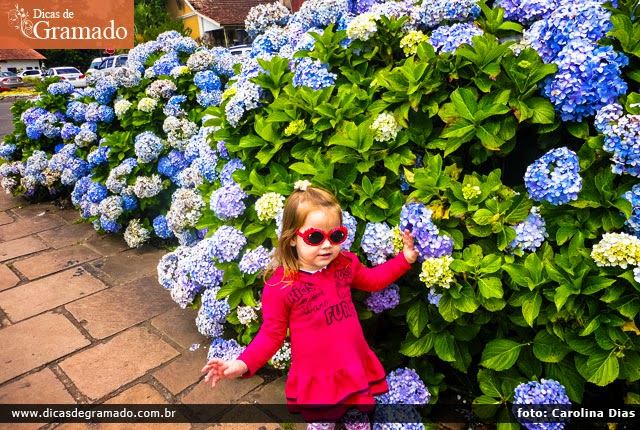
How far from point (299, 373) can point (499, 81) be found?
5.48 feet

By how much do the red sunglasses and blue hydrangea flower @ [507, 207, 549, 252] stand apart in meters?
0.78

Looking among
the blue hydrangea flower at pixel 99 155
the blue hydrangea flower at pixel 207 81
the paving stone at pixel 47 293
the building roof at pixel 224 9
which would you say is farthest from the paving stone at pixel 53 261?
the building roof at pixel 224 9

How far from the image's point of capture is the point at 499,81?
7.36ft

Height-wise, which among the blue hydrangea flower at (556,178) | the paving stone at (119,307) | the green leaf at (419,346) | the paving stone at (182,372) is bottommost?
the paving stone at (119,307)

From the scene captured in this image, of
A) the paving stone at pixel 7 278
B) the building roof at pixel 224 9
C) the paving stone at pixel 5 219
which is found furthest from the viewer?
the building roof at pixel 224 9

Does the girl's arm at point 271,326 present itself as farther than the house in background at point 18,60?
No

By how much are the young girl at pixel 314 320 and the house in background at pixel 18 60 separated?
5326 centimetres

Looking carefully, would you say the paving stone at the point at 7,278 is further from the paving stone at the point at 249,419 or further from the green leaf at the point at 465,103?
A: the green leaf at the point at 465,103

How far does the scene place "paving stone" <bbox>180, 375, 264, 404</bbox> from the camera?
2.53m

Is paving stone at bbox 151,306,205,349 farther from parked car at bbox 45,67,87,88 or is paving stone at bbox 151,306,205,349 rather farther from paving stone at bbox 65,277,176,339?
parked car at bbox 45,67,87,88

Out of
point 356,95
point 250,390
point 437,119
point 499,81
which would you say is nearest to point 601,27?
point 499,81

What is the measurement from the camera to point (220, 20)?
1250 inches

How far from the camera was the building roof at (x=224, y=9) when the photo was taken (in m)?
31.8

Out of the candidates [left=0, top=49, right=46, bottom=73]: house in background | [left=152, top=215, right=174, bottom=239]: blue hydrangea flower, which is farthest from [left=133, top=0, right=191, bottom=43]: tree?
[left=152, top=215, right=174, bottom=239]: blue hydrangea flower
